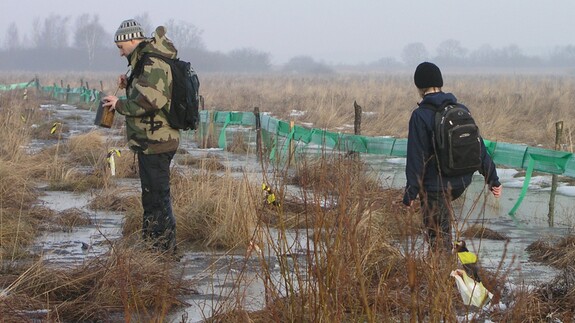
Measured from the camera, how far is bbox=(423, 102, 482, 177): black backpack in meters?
5.06

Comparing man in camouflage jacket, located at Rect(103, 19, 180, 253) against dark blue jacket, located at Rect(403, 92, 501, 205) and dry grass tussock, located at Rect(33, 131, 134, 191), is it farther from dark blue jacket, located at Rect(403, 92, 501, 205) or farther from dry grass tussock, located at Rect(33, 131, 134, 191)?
dry grass tussock, located at Rect(33, 131, 134, 191)

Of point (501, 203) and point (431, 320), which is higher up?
point (431, 320)

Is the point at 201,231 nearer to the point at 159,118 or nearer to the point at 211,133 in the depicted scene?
the point at 159,118

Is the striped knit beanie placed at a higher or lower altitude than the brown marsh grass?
higher

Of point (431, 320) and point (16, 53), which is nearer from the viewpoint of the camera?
point (431, 320)

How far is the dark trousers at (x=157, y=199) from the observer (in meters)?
6.06

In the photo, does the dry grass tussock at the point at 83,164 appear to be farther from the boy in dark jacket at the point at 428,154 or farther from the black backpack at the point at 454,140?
the black backpack at the point at 454,140

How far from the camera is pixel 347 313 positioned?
4199 mm

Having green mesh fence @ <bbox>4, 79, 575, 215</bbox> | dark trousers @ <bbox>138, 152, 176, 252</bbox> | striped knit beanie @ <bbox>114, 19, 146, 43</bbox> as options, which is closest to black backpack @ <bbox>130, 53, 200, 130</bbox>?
striped knit beanie @ <bbox>114, 19, 146, 43</bbox>

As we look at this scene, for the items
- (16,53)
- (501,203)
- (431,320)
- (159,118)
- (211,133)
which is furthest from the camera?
(16,53)

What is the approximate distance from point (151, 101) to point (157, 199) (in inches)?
29.6

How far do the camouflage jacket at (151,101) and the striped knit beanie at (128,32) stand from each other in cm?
9

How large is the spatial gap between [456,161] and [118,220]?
3.78m

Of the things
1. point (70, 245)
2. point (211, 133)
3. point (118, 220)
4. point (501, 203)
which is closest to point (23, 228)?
point (70, 245)
